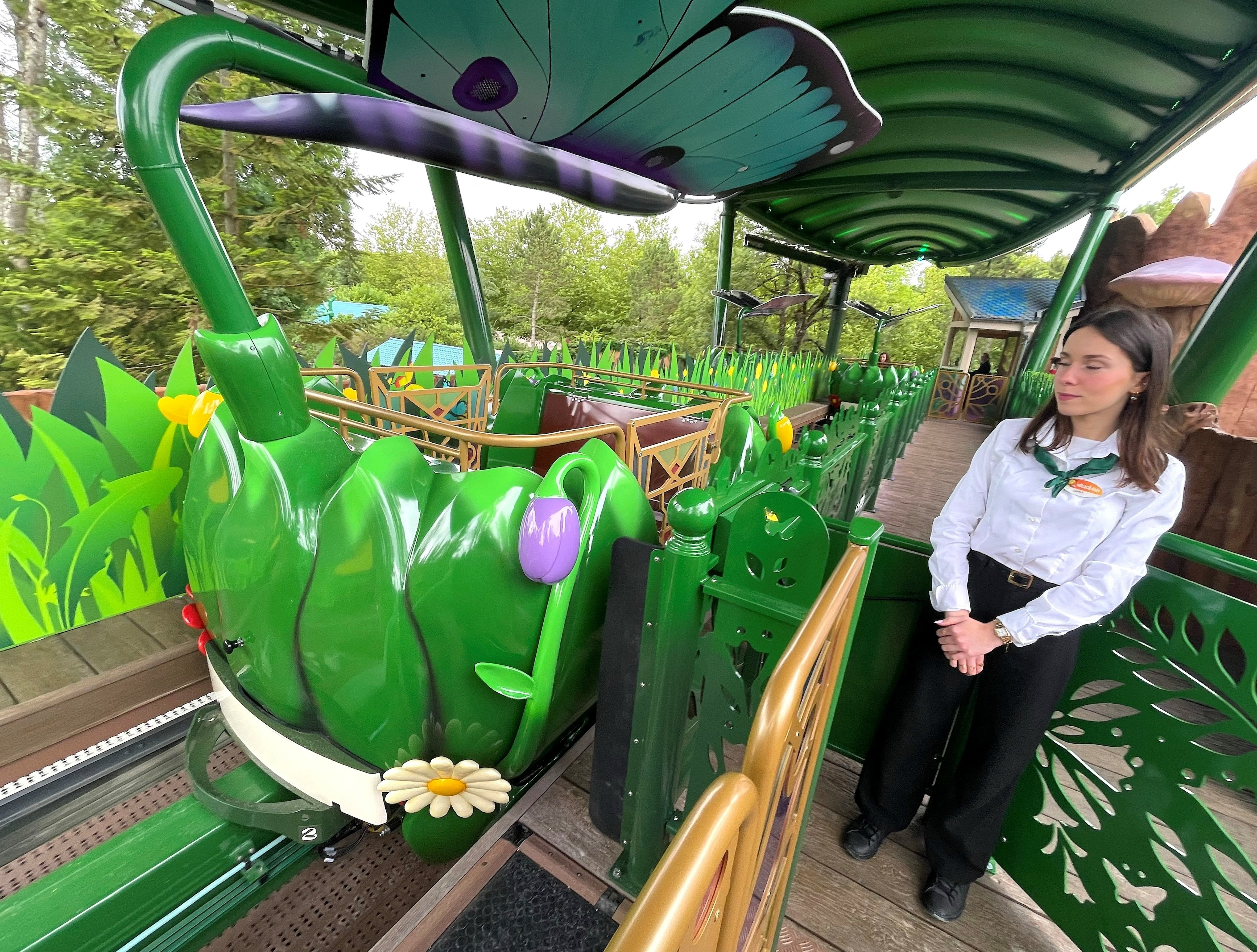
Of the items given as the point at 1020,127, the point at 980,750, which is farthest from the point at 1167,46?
the point at 980,750

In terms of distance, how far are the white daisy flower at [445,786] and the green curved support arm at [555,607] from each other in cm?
14

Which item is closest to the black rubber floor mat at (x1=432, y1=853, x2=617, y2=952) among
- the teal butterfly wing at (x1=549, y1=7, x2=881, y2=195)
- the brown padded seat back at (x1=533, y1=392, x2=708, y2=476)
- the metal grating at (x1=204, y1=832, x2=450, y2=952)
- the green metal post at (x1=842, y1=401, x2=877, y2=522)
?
the metal grating at (x1=204, y1=832, x2=450, y2=952)

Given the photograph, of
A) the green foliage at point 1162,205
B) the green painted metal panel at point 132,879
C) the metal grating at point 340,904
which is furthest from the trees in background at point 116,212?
the green foliage at point 1162,205

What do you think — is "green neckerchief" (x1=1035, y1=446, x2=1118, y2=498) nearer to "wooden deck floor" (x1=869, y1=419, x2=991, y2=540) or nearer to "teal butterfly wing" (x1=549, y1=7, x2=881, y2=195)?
"wooden deck floor" (x1=869, y1=419, x2=991, y2=540)

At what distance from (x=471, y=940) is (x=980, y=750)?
50.7 inches

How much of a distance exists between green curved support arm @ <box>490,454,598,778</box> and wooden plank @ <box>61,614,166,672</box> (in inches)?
66.6

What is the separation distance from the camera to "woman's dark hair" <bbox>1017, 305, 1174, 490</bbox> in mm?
976

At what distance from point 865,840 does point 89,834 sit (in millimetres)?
2688

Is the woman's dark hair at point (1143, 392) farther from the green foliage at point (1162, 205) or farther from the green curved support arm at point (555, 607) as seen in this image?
the green foliage at point (1162, 205)

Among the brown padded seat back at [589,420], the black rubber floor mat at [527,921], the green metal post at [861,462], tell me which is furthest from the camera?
the brown padded seat back at [589,420]

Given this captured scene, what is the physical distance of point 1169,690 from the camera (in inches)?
42.3

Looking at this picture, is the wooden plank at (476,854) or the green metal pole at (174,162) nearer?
the wooden plank at (476,854)

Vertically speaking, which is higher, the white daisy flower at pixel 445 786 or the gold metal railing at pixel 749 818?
the gold metal railing at pixel 749 818

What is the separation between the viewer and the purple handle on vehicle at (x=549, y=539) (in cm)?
112
